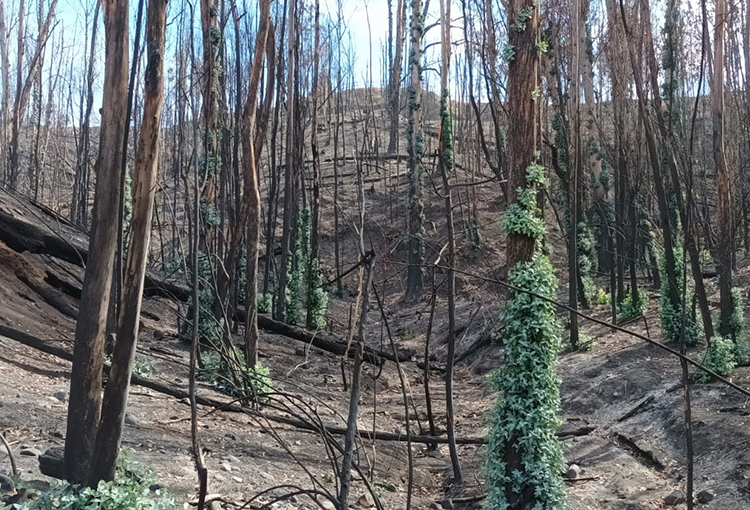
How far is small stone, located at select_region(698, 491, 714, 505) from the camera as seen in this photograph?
615cm

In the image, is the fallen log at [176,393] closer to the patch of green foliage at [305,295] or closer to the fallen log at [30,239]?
the fallen log at [30,239]

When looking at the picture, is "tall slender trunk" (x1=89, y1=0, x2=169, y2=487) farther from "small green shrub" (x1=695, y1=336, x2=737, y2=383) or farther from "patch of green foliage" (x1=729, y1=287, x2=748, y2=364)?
→ "patch of green foliage" (x1=729, y1=287, x2=748, y2=364)

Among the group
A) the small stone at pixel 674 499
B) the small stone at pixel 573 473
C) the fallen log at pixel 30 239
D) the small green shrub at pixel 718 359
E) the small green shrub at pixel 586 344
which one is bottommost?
Answer: the small stone at pixel 573 473

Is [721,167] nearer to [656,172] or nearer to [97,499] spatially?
[656,172]

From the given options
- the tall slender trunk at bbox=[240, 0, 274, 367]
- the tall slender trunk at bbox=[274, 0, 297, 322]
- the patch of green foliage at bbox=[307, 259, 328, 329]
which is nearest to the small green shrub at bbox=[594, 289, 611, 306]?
the patch of green foliage at bbox=[307, 259, 328, 329]

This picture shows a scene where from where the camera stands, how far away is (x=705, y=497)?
6.19 metres

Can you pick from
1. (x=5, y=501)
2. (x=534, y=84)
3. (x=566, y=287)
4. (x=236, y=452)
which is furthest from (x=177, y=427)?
(x=566, y=287)

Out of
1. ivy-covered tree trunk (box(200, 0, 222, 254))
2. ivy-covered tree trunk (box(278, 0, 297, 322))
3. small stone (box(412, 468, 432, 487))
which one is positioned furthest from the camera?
ivy-covered tree trunk (box(278, 0, 297, 322))

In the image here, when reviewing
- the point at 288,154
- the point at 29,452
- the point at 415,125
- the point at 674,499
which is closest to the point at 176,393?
the point at 29,452

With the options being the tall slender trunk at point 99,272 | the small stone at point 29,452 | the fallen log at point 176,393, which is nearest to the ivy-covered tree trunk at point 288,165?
the fallen log at point 176,393

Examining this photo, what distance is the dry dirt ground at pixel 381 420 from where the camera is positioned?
5910mm

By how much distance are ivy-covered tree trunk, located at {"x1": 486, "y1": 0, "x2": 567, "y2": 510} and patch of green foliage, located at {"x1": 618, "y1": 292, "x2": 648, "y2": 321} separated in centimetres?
689

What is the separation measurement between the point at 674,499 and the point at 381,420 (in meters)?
4.24

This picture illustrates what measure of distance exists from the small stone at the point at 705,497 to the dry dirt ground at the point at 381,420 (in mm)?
60
